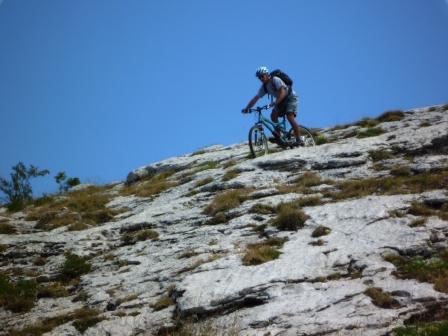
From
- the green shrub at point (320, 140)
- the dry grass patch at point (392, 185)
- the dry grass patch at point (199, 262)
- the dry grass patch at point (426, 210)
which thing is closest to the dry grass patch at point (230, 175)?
the dry grass patch at point (392, 185)

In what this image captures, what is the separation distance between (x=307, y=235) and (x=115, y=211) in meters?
9.33

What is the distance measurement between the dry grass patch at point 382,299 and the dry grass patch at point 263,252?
8.62 feet

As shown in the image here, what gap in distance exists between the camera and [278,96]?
18.7m

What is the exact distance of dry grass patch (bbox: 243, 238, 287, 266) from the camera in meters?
10.4

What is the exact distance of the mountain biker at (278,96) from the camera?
18.7 metres

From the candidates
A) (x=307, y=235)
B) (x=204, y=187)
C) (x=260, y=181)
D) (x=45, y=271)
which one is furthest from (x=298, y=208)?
(x=45, y=271)

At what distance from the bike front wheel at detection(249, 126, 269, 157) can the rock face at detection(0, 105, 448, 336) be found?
1.24 m

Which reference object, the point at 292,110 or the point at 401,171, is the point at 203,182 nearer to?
the point at 292,110

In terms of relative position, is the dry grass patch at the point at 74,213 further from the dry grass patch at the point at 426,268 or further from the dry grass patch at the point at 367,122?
the dry grass patch at the point at 367,122

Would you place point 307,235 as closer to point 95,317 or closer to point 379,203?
point 379,203

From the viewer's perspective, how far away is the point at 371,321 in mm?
7574

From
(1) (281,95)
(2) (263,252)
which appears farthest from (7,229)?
(1) (281,95)

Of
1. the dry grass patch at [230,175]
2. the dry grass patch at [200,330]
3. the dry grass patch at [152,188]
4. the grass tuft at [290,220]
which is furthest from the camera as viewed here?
the dry grass patch at [152,188]

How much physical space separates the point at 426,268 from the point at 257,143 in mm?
11941
